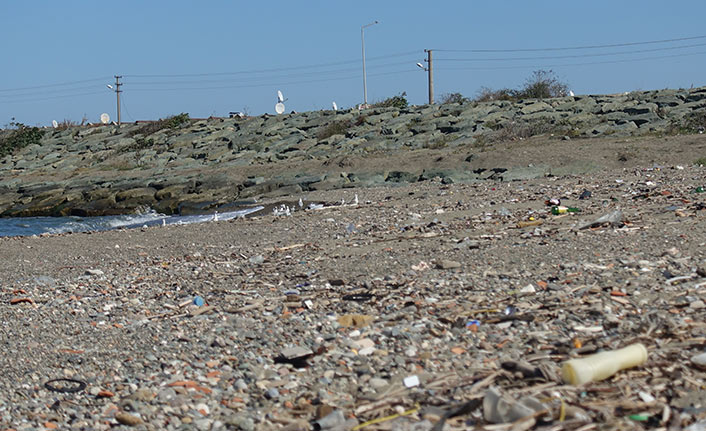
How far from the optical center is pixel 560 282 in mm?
5438

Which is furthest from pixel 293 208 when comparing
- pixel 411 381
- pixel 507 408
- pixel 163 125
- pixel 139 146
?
pixel 163 125

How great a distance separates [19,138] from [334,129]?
18.1m

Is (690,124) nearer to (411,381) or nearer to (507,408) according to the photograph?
(411,381)

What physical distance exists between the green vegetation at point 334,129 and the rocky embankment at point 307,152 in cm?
5

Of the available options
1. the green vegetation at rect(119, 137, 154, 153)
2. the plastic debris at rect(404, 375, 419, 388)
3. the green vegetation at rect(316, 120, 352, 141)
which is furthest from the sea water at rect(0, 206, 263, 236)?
the green vegetation at rect(119, 137, 154, 153)

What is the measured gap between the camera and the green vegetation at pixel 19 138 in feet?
124

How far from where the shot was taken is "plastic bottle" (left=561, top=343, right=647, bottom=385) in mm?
3436

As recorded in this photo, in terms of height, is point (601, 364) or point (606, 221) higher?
point (606, 221)

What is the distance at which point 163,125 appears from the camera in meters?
36.0

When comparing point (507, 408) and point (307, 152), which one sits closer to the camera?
point (507, 408)

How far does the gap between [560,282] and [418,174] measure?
475 inches

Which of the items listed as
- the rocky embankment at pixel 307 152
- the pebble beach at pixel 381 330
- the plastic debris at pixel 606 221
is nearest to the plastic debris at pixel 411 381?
the pebble beach at pixel 381 330

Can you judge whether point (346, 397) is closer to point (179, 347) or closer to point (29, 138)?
point (179, 347)

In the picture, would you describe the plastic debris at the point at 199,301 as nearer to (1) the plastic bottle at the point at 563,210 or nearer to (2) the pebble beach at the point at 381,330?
(2) the pebble beach at the point at 381,330
